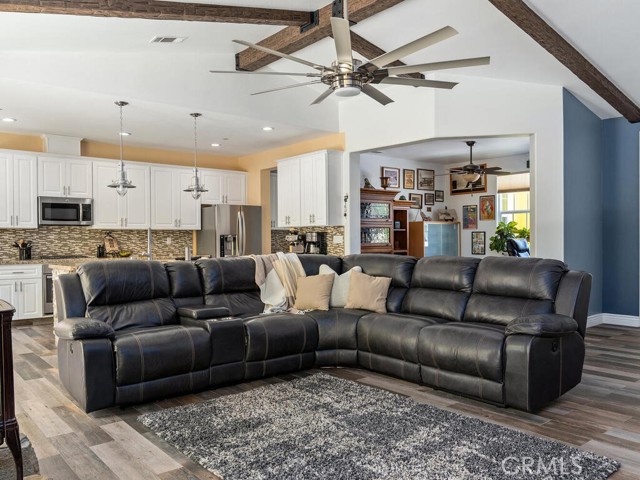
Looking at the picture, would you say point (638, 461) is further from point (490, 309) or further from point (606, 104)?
point (606, 104)

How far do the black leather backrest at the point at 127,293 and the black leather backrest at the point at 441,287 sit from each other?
7.10 feet

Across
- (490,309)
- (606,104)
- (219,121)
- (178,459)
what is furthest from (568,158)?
(178,459)

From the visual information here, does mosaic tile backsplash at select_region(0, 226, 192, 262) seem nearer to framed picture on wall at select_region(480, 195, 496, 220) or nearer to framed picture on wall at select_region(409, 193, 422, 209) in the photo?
framed picture on wall at select_region(409, 193, 422, 209)

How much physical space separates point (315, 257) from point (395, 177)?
5526 mm

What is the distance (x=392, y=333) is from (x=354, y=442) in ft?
4.60

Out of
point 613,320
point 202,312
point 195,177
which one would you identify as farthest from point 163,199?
point 613,320

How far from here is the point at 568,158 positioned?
5.96 m

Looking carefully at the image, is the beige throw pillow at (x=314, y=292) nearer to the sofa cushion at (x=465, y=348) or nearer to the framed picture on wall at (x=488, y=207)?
the sofa cushion at (x=465, y=348)

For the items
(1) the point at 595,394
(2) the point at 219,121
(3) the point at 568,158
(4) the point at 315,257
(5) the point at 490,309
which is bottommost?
(1) the point at 595,394

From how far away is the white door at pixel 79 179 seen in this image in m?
7.41

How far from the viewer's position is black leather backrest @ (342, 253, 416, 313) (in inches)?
186

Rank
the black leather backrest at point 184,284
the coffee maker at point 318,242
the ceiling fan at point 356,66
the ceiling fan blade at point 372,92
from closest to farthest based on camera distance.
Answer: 1. the ceiling fan at point 356,66
2. the ceiling fan blade at point 372,92
3. the black leather backrest at point 184,284
4. the coffee maker at point 318,242

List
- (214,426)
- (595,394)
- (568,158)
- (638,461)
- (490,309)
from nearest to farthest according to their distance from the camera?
(638,461) < (214,426) < (595,394) < (490,309) < (568,158)

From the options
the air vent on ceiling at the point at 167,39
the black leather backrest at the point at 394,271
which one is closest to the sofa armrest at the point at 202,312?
the black leather backrest at the point at 394,271
